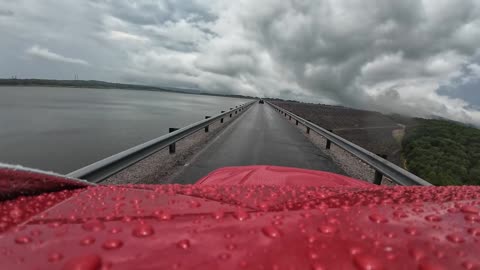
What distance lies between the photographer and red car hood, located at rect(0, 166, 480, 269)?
2.79 ft

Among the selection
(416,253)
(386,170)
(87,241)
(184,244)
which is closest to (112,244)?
(87,241)

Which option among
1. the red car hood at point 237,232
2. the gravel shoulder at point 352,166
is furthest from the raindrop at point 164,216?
the gravel shoulder at point 352,166

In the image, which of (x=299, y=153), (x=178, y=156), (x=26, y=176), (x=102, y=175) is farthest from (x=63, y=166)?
(x=26, y=176)

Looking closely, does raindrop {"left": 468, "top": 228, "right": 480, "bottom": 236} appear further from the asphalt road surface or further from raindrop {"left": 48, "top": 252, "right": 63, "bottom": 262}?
the asphalt road surface

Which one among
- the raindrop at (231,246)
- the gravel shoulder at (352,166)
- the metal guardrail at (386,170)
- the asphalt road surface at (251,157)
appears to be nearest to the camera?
the raindrop at (231,246)

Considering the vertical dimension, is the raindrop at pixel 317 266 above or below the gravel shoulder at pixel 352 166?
above

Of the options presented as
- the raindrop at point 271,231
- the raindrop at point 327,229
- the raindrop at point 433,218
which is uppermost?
the raindrop at point 433,218

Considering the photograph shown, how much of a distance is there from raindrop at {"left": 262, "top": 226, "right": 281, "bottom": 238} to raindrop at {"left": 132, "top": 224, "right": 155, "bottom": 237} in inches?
15.8

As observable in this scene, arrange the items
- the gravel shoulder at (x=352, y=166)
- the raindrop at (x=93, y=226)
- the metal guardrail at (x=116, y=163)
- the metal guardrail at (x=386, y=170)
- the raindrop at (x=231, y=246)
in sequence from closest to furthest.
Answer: the raindrop at (x=231, y=246) → the raindrop at (x=93, y=226) → the metal guardrail at (x=116, y=163) → the metal guardrail at (x=386, y=170) → the gravel shoulder at (x=352, y=166)

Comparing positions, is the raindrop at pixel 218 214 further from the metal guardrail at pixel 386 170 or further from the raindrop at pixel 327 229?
the metal guardrail at pixel 386 170

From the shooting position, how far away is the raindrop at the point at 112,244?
37.1 inches

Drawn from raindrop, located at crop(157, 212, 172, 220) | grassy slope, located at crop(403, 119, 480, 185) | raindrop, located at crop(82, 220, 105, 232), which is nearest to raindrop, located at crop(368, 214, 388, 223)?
raindrop, located at crop(157, 212, 172, 220)

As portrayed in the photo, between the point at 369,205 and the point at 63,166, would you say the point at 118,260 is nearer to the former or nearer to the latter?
the point at 369,205

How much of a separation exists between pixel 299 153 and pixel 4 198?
943 centimetres
